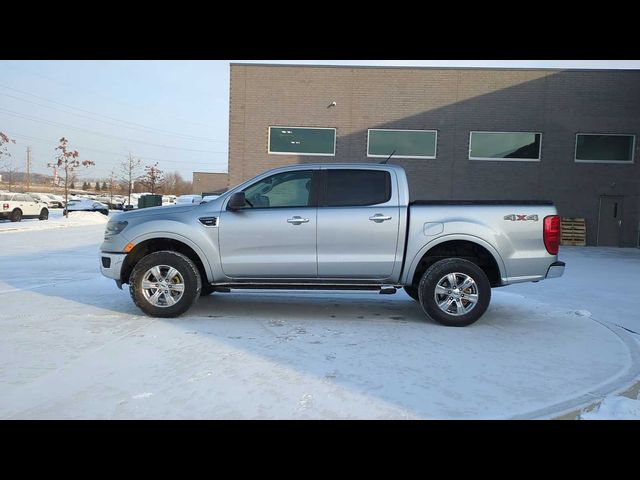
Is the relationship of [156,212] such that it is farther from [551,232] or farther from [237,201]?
[551,232]

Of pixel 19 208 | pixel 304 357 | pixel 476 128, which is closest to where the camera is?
pixel 304 357

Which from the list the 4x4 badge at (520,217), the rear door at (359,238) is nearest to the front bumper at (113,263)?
the rear door at (359,238)

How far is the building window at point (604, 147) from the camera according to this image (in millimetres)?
19719

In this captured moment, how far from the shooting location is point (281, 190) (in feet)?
20.4

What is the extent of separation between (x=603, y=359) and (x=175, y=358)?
4.26 m

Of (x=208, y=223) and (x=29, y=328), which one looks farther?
(x=208, y=223)

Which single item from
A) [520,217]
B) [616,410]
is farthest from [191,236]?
[616,410]

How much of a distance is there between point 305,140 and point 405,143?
415 centimetres

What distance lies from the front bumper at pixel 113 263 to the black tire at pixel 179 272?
0.79 ft

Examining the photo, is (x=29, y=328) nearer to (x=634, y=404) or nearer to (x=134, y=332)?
(x=134, y=332)

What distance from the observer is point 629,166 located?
64.4ft

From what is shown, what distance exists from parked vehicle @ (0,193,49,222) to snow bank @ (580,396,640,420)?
29185 mm

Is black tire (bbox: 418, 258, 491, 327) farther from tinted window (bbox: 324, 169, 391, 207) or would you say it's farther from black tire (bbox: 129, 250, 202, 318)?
black tire (bbox: 129, 250, 202, 318)
